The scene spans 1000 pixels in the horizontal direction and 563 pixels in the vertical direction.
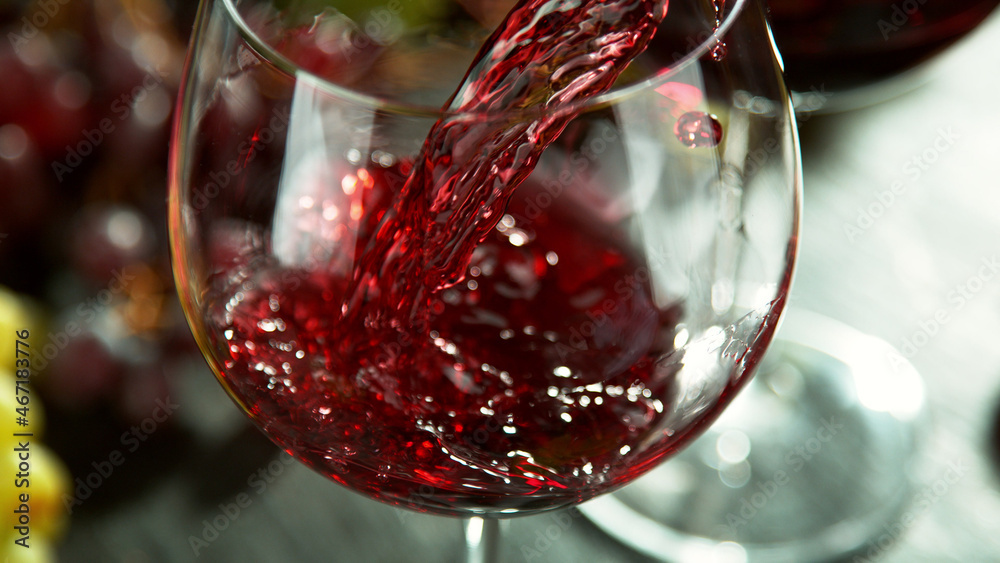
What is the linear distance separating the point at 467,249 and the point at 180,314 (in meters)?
0.28

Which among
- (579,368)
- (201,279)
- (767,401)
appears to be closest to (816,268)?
(767,401)

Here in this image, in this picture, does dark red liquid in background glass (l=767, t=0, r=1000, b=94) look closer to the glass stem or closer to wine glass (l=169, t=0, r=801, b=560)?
wine glass (l=169, t=0, r=801, b=560)

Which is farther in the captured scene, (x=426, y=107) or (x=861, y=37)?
(x=861, y=37)

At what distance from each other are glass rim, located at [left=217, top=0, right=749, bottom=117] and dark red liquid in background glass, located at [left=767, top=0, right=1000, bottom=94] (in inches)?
5.6

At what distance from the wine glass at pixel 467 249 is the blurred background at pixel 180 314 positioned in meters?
0.16

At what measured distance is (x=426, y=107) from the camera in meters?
0.33

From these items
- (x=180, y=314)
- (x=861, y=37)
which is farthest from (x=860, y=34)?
(x=180, y=314)

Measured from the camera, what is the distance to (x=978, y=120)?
753mm

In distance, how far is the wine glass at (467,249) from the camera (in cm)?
36

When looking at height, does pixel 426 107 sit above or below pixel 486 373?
above

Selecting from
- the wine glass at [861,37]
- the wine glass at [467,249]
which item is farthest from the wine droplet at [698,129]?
the wine glass at [861,37]

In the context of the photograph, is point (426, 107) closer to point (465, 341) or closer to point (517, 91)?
point (517, 91)

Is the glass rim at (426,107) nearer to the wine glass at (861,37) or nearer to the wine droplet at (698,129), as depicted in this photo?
the wine droplet at (698,129)

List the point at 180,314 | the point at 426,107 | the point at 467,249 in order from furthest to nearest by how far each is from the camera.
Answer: the point at 180,314 → the point at 467,249 → the point at 426,107
